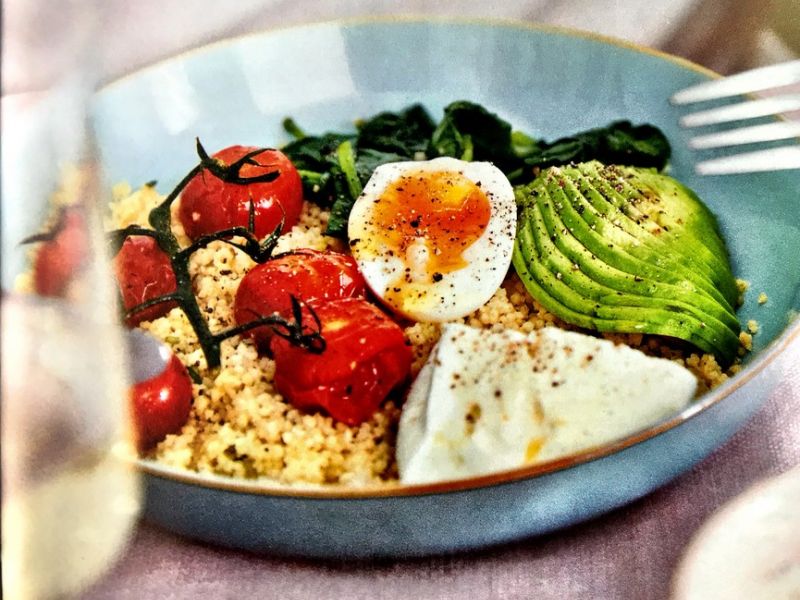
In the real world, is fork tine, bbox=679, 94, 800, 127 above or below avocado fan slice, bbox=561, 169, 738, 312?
above

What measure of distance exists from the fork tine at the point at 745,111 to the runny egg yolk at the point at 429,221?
523 mm

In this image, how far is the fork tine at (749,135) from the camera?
1590 millimetres

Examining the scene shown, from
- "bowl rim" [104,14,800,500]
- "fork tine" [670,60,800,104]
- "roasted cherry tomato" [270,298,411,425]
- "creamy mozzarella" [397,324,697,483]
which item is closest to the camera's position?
"bowl rim" [104,14,800,500]

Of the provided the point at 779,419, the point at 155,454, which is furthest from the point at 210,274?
the point at 779,419

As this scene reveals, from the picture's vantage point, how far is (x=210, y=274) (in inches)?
60.2

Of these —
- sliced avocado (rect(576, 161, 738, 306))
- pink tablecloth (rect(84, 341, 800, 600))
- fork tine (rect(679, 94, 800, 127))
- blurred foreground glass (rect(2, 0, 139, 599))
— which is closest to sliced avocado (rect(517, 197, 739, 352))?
sliced avocado (rect(576, 161, 738, 306))

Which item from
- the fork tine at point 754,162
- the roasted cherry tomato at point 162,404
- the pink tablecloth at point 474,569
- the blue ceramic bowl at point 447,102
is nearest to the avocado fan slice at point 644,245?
the blue ceramic bowl at point 447,102

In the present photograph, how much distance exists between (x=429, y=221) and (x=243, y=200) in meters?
0.38

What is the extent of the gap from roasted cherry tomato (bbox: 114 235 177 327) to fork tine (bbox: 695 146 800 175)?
3.50 feet

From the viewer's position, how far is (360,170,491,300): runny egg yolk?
1455 mm

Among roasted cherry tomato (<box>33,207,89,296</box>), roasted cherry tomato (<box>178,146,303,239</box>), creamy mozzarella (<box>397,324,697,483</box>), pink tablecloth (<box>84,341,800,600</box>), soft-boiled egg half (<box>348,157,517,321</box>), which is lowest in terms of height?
pink tablecloth (<box>84,341,800,600</box>)

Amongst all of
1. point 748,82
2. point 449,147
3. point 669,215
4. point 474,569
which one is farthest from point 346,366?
point 748,82

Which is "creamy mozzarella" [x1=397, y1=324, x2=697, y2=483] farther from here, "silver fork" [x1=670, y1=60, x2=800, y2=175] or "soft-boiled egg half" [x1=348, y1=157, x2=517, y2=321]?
"silver fork" [x1=670, y1=60, x2=800, y2=175]

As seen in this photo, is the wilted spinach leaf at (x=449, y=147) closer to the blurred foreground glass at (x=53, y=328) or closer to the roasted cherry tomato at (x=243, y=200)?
the roasted cherry tomato at (x=243, y=200)
